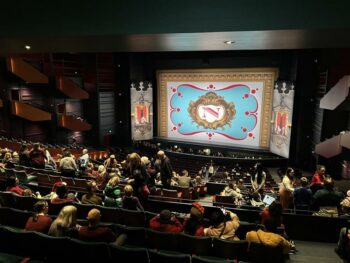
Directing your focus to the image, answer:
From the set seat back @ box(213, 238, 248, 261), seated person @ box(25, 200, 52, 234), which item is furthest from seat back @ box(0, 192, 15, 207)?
seat back @ box(213, 238, 248, 261)

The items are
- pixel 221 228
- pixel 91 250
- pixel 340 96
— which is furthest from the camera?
pixel 340 96

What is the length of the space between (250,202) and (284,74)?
10.3 meters

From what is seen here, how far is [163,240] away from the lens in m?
3.53

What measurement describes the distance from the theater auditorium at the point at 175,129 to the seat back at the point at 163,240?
13 mm

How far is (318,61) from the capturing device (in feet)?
40.9

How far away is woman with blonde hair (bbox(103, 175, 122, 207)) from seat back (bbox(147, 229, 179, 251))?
1.17m

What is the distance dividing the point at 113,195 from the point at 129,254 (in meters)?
1.66

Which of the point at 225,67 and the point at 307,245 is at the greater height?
the point at 225,67

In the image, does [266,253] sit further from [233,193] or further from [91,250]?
[233,193]

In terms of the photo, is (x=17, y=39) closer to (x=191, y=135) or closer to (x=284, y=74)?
(x=284, y=74)

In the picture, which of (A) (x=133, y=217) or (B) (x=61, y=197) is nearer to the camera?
(A) (x=133, y=217)

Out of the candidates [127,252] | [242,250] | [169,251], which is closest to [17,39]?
[127,252]

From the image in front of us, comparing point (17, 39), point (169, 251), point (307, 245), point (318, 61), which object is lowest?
point (307, 245)

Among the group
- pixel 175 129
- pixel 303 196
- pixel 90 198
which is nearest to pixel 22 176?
pixel 90 198
